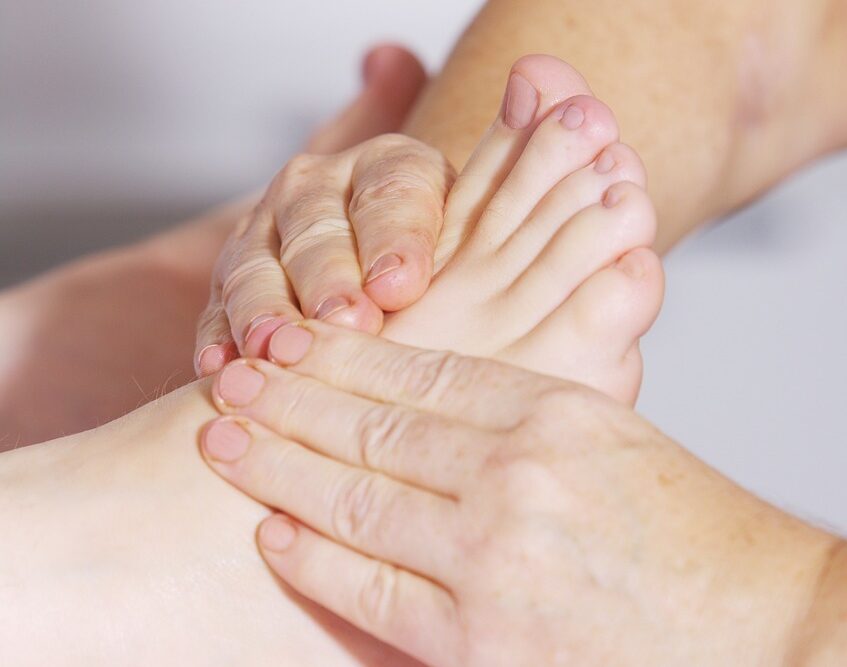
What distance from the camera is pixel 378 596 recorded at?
0.68 metres

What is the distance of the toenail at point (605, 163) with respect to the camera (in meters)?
0.79

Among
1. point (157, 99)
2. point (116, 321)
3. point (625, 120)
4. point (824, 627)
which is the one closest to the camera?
point (824, 627)

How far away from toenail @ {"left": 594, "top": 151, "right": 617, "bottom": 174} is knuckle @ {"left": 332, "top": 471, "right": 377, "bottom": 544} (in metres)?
0.25

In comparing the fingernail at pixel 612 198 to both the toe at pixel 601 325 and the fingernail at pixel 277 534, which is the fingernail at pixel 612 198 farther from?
the fingernail at pixel 277 534

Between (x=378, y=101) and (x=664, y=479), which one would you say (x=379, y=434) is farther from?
(x=378, y=101)

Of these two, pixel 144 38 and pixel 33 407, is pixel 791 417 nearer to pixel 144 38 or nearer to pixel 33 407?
pixel 33 407

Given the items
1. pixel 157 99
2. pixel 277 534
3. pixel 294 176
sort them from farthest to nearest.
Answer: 1. pixel 157 99
2. pixel 294 176
3. pixel 277 534

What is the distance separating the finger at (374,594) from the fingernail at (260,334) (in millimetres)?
116

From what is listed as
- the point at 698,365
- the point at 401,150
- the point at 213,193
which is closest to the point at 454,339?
the point at 401,150

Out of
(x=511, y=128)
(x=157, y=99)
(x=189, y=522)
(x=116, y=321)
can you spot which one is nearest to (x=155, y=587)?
(x=189, y=522)

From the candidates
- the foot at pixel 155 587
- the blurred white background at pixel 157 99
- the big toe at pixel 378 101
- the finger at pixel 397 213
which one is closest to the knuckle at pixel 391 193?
the finger at pixel 397 213

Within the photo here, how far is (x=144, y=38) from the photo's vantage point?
1740mm

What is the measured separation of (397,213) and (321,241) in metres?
0.06

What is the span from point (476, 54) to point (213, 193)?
2.44 feet
